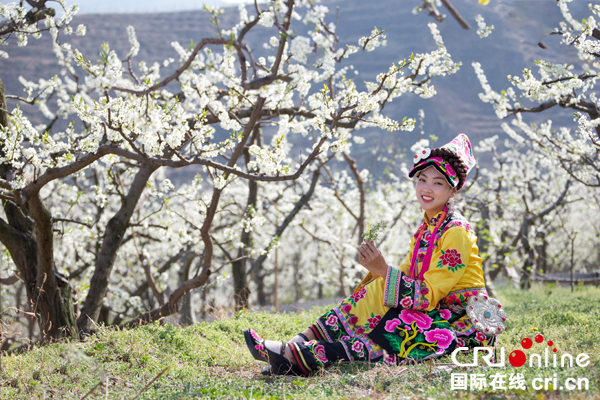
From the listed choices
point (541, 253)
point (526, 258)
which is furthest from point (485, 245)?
point (541, 253)

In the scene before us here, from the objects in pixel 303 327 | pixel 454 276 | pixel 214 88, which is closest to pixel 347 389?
pixel 454 276

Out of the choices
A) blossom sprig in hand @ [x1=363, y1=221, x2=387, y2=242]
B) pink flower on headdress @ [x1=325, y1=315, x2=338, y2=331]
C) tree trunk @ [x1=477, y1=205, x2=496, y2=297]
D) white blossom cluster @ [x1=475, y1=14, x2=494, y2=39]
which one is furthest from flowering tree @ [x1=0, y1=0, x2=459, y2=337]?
tree trunk @ [x1=477, y1=205, x2=496, y2=297]

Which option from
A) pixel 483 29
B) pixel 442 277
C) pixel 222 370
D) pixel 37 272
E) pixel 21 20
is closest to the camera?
pixel 442 277

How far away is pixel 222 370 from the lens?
3271 millimetres

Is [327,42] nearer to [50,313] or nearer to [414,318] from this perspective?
[414,318]

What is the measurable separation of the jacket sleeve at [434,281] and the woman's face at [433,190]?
29cm

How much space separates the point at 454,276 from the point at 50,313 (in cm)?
396

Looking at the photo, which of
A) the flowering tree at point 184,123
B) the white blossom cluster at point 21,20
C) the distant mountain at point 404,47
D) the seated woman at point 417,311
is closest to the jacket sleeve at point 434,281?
the seated woman at point 417,311

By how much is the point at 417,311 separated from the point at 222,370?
146 cm

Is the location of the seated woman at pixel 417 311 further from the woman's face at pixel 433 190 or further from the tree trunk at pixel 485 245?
the tree trunk at pixel 485 245

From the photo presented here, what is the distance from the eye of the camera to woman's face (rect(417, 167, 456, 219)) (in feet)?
10.1

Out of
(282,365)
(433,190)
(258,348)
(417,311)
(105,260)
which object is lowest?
(282,365)

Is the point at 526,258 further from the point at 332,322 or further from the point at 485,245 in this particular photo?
the point at 332,322

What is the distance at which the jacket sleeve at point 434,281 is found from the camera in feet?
9.24
